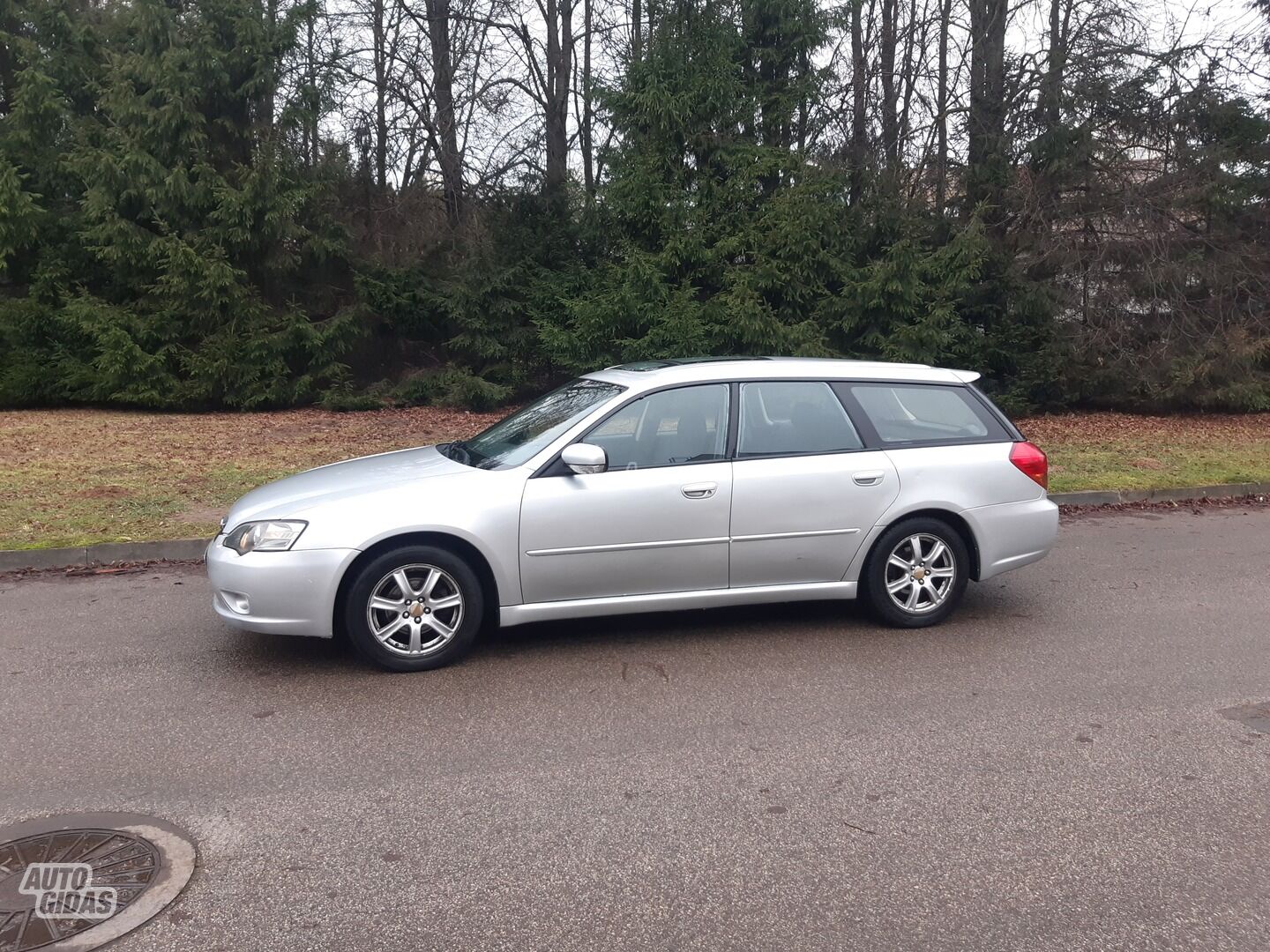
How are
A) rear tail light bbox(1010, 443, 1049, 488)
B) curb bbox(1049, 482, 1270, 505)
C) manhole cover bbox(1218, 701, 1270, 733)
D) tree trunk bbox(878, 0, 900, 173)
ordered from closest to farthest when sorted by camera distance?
1. manhole cover bbox(1218, 701, 1270, 733)
2. rear tail light bbox(1010, 443, 1049, 488)
3. curb bbox(1049, 482, 1270, 505)
4. tree trunk bbox(878, 0, 900, 173)

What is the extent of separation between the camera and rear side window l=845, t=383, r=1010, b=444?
644 centimetres

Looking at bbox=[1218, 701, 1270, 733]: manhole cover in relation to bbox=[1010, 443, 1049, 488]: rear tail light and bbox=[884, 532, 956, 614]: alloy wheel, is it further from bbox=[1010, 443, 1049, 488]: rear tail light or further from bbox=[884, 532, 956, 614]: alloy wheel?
bbox=[1010, 443, 1049, 488]: rear tail light

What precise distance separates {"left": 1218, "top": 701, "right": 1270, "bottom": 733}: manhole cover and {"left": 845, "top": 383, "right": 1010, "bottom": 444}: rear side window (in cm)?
214

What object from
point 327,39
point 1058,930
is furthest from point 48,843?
point 327,39

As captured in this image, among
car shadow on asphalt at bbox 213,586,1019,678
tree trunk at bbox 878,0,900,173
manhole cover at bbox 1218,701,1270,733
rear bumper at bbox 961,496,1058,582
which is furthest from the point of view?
tree trunk at bbox 878,0,900,173

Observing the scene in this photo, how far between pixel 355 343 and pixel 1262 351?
1602 cm

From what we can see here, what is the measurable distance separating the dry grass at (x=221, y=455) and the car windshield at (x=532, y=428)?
10.8 ft

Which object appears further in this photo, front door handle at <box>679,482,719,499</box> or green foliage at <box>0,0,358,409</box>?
green foliage at <box>0,0,358,409</box>

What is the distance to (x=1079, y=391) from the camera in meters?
18.7

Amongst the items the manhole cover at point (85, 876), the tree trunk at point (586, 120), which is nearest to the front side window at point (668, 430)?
the manhole cover at point (85, 876)

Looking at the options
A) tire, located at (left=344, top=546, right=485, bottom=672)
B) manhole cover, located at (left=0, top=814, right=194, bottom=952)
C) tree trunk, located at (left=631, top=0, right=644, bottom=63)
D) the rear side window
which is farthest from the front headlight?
tree trunk, located at (left=631, top=0, right=644, bottom=63)

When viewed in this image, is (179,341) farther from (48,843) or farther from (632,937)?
(632,937)

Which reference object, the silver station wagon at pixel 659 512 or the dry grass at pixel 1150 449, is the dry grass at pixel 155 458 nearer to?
the silver station wagon at pixel 659 512

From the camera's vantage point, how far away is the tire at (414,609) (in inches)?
212
